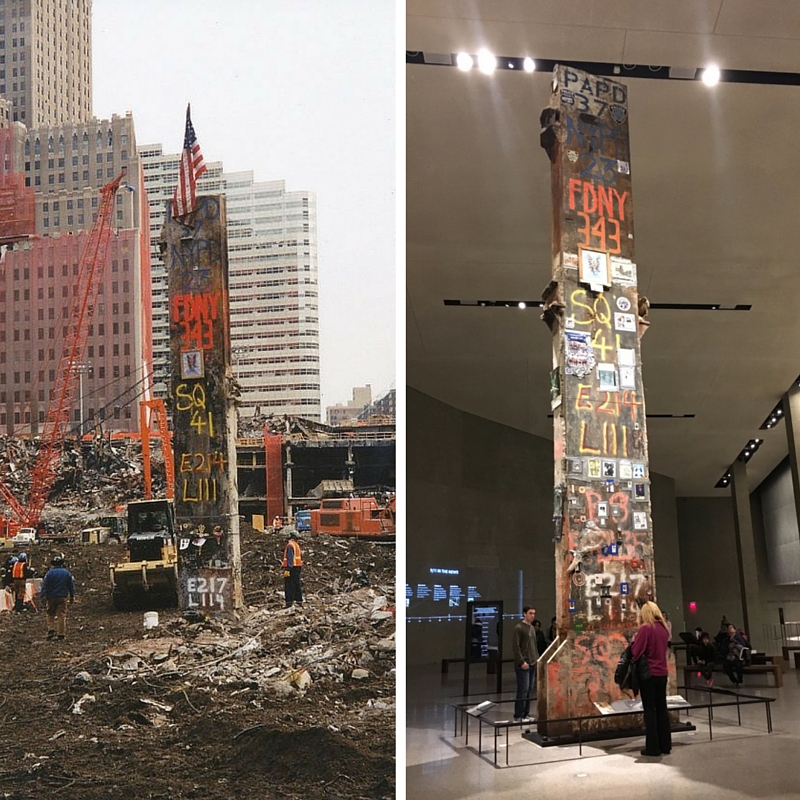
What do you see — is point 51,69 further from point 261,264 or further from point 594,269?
point 594,269

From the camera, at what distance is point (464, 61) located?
851cm

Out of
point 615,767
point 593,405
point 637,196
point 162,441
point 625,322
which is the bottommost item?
point 615,767

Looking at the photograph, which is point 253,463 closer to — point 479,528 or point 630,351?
point 630,351

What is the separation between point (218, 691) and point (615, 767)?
3637 mm

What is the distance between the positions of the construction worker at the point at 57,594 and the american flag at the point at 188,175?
6.26ft

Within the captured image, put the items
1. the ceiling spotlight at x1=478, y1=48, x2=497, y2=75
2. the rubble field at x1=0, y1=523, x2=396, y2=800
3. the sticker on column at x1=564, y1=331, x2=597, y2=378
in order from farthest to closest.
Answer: the ceiling spotlight at x1=478, y1=48, x2=497, y2=75, the sticker on column at x1=564, y1=331, x2=597, y2=378, the rubble field at x1=0, y1=523, x2=396, y2=800

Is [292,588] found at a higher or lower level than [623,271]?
lower

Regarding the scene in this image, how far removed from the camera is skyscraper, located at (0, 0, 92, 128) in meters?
4.45

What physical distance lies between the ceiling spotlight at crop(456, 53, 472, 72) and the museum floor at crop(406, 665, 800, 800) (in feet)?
21.5

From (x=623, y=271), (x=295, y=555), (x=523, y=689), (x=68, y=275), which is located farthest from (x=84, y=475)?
(x=523, y=689)

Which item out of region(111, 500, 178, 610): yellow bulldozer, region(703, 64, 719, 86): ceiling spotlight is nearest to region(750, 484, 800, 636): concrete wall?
region(703, 64, 719, 86): ceiling spotlight

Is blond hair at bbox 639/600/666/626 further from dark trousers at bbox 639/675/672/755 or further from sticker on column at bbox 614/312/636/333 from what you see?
sticker on column at bbox 614/312/636/333

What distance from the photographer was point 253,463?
437 cm

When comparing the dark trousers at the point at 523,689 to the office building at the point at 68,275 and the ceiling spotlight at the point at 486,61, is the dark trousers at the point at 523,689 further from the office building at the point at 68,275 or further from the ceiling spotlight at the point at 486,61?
the ceiling spotlight at the point at 486,61
